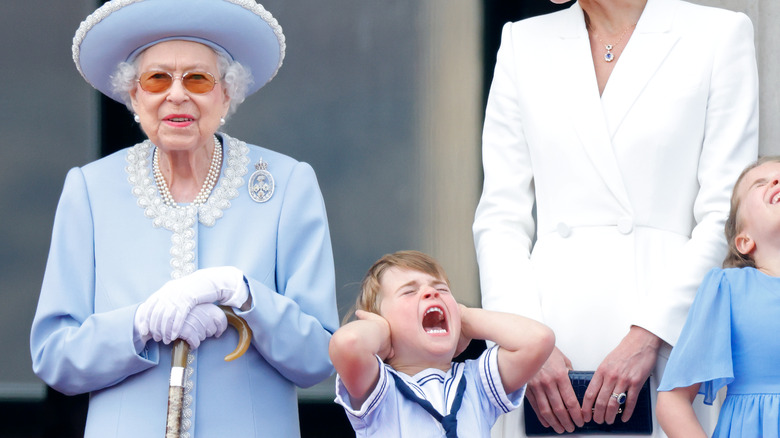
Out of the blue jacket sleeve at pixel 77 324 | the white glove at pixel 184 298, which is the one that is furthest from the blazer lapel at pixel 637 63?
the blue jacket sleeve at pixel 77 324

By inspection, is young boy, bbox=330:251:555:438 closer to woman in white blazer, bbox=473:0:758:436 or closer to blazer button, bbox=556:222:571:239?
woman in white blazer, bbox=473:0:758:436

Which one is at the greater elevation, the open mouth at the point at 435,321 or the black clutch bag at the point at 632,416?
the open mouth at the point at 435,321

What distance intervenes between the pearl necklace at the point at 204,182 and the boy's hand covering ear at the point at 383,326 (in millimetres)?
567

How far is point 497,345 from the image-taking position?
3.42 metres

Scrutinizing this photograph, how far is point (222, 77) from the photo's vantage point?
11.9 ft

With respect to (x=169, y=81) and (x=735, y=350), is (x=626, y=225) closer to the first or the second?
(x=735, y=350)

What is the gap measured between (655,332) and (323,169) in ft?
7.88

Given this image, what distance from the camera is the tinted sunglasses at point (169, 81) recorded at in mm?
3498

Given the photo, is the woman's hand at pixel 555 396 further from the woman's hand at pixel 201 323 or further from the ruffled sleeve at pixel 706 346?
the woman's hand at pixel 201 323

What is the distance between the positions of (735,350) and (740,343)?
2 centimetres

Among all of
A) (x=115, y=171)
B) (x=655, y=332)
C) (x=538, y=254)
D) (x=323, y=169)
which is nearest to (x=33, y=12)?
(x=323, y=169)

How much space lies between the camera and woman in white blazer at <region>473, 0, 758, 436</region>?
135 inches

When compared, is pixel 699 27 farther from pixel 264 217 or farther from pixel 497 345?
pixel 264 217

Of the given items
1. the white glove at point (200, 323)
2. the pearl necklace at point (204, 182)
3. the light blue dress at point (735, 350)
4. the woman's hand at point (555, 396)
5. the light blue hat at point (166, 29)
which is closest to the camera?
the light blue dress at point (735, 350)
